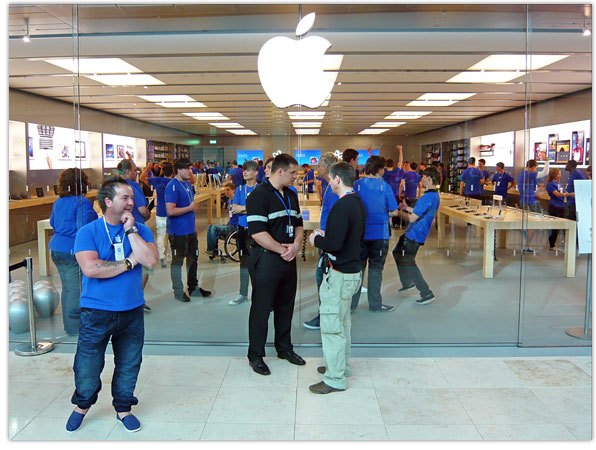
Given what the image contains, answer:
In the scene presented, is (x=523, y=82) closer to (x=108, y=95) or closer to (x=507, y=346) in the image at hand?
(x=507, y=346)

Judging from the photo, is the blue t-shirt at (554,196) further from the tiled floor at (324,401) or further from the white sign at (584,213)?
the tiled floor at (324,401)

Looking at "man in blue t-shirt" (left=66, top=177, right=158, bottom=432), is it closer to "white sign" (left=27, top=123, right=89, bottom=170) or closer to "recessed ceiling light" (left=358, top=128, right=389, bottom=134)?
"white sign" (left=27, top=123, right=89, bottom=170)

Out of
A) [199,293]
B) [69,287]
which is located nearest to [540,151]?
[199,293]

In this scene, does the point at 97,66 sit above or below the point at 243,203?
above

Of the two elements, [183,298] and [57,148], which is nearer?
[57,148]

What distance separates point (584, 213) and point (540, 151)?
0.71 metres

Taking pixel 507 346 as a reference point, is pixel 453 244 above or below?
above

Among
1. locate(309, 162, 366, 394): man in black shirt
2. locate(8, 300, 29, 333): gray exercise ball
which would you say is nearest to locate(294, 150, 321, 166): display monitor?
locate(309, 162, 366, 394): man in black shirt

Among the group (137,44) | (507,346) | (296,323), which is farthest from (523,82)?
(137,44)

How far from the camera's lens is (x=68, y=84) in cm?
500

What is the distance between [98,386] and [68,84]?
315cm

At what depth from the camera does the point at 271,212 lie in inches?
155

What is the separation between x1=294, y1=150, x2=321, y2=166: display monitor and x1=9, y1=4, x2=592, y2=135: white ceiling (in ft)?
0.82

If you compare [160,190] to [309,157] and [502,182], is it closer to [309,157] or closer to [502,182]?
[309,157]
